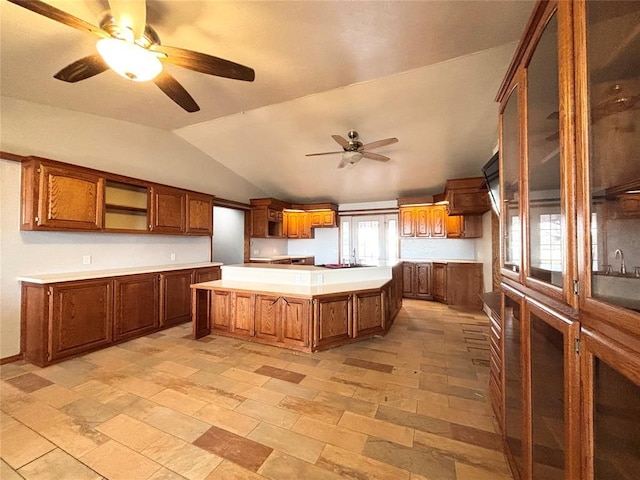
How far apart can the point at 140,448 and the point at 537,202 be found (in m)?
2.65

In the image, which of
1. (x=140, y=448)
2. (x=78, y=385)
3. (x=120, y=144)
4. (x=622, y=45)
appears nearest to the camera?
(x=622, y=45)

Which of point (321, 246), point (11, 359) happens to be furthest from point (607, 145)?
point (321, 246)

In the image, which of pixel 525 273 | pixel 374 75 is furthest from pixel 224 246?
pixel 525 273

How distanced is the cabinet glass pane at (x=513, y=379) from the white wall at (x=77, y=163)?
4.69 metres

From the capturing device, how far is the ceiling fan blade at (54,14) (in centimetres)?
136

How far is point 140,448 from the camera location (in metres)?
1.65

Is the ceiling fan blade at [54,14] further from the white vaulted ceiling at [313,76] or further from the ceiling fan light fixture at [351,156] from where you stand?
the ceiling fan light fixture at [351,156]

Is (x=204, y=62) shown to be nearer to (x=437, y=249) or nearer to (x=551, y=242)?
(x=551, y=242)

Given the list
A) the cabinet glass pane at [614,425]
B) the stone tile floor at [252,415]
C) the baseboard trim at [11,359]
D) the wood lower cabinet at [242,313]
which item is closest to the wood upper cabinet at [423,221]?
the stone tile floor at [252,415]

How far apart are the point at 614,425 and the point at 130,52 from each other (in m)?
2.90

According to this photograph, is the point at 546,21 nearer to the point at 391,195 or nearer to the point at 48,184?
the point at 48,184

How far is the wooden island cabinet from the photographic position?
9.08ft

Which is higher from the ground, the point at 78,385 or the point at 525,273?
the point at 525,273

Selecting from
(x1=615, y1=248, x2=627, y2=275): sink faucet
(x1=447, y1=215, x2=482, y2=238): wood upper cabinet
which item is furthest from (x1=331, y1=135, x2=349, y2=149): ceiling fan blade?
(x1=447, y1=215, x2=482, y2=238): wood upper cabinet
